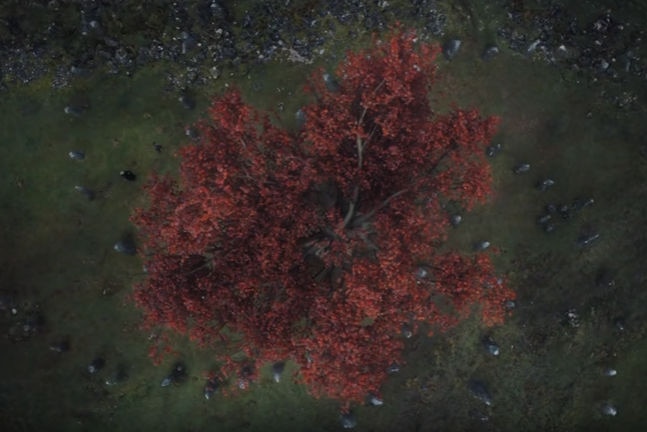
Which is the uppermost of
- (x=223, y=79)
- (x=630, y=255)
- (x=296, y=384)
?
(x=223, y=79)

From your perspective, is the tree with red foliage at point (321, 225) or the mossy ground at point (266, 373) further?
the mossy ground at point (266, 373)

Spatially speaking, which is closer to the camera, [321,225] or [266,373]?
[321,225]

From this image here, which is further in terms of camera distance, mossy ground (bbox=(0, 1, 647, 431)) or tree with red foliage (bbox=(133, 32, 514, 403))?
mossy ground (bbox=(0, 1, 647, 431))

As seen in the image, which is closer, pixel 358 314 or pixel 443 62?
pixel 358 314

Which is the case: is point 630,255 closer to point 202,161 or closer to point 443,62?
point 443,62

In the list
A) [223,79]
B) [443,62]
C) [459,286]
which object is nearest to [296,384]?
[459,286]

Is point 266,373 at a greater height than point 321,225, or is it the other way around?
point 321,225

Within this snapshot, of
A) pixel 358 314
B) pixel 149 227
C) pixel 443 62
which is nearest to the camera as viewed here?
pixel 358 314

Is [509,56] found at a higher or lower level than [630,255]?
higher
